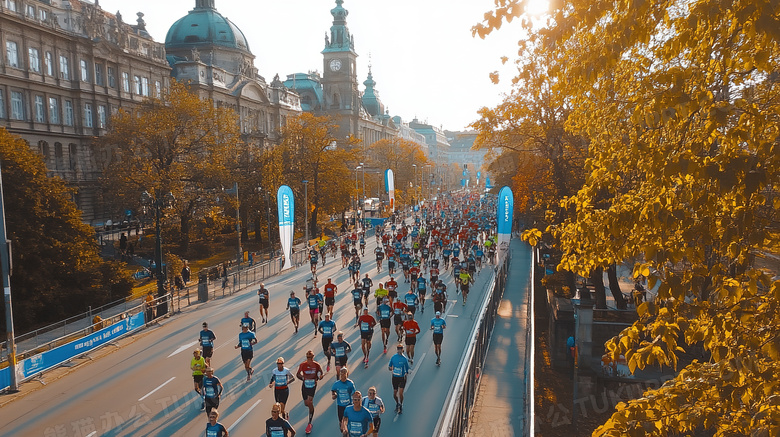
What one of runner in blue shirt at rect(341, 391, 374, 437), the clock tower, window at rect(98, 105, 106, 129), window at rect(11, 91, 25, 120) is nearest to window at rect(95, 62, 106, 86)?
window at rect(98, 105, 106, 129)

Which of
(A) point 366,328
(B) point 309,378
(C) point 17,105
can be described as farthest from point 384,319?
(C) point 17,105

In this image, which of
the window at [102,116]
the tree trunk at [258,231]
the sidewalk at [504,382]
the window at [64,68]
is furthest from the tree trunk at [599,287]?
the window at [102,116]

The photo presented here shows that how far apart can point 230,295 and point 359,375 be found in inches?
575

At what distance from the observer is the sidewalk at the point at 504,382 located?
38.7ft

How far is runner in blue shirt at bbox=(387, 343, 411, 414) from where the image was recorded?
1286cm

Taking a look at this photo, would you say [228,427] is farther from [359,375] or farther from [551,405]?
[551,405]

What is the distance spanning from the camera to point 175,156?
133ft

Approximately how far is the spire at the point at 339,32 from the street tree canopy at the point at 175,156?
275 feet

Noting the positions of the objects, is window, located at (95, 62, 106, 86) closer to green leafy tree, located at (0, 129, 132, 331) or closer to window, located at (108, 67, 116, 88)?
window, located at (108, 67, 116, 88)

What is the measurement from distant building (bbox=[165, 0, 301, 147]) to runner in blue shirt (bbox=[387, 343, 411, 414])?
205ft

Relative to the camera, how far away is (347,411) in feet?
33.1

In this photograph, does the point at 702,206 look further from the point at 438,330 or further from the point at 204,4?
the point at 204,4

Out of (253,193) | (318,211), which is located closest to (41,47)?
(253,193)

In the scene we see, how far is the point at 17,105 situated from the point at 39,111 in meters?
2.21
